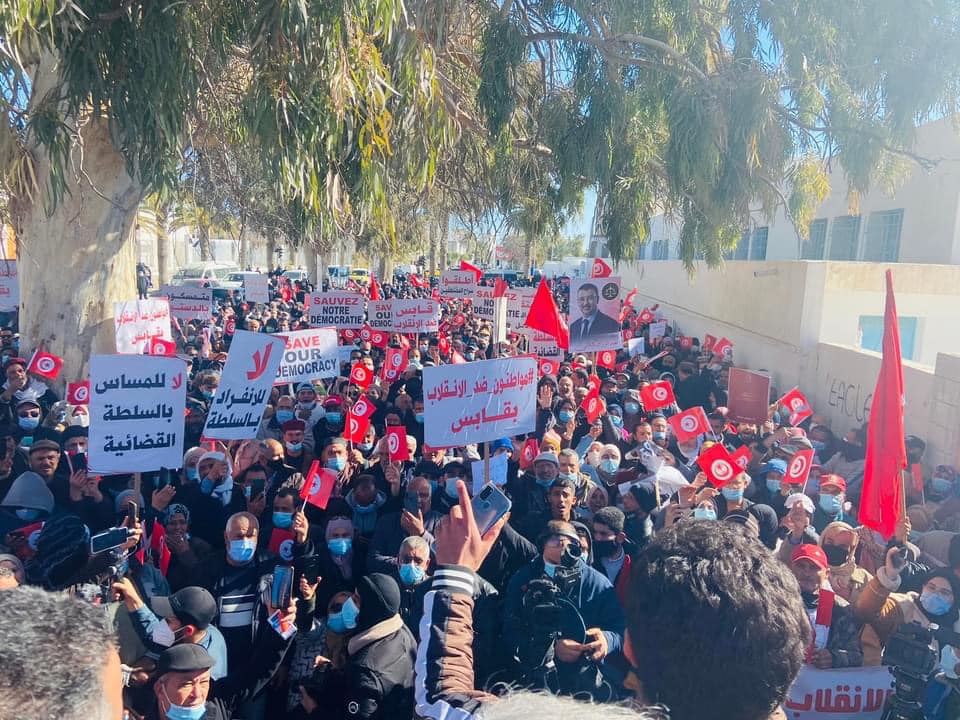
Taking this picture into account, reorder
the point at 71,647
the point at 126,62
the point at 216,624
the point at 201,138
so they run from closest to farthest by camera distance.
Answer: the point at 71,647
the point at 216,624
the point at 126,62
the point at 201,138

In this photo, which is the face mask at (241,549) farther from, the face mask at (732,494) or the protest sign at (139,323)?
the protest sign at (139,323)

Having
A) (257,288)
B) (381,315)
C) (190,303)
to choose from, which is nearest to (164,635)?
(381,315)

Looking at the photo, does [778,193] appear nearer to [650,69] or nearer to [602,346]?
[650,69]

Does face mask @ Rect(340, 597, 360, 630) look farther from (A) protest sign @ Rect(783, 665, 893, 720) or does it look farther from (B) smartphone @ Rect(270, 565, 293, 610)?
(A) protest sign @ Rect(783, 665, 893, 720)

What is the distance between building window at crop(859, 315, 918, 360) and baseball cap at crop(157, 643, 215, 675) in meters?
12.0

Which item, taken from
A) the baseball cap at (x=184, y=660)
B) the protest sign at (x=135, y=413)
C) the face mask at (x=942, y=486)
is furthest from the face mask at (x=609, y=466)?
the baseball cap at (x=184, y=660)

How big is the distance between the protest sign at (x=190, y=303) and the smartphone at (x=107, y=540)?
8.79m

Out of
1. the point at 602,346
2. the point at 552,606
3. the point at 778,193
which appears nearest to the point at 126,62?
the point at 552,606

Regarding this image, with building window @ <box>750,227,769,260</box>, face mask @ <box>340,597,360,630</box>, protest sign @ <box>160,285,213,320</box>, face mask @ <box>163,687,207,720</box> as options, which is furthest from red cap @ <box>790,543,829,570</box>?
building window @ <box>750,227,769,260</box>

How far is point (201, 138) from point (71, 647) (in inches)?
326

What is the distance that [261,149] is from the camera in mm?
5594

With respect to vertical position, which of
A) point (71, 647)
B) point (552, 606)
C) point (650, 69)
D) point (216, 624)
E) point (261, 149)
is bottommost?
point (216, 624)

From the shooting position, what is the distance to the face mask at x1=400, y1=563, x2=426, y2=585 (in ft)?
12.5

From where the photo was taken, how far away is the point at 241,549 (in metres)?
4.05
